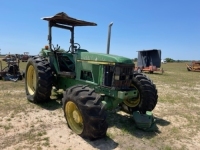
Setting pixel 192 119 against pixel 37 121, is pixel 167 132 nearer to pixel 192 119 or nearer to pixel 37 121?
pixel 192 119

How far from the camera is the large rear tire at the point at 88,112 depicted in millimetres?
3590

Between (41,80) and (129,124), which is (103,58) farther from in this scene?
(41,80)

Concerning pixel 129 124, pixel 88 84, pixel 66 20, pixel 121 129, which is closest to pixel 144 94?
pixel 129 124

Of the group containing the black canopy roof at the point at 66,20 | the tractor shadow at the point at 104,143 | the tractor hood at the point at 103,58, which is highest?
the black canopy roof at the point at 66,20

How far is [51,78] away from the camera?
5844mm

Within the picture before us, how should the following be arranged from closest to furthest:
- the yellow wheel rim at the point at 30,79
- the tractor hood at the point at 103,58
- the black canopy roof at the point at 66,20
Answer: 1. the tractor hood at the point at 103,58
2. the black canopy roof at the point at 66,20
3. the yellow wheel rim at the point at 30,79

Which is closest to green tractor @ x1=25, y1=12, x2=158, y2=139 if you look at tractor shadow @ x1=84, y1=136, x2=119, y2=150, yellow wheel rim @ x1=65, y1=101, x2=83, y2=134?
yellow wheel rim @ x1=65, y1=101, x2=83, y2=134

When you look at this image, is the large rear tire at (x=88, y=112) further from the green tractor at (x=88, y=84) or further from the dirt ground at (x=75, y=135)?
the dirt ground at (x=75, y=135)

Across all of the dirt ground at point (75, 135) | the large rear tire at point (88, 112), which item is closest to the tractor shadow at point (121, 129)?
the dirt ground at point (75, 135)

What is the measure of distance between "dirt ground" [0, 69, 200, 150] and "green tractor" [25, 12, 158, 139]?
0.95 ft

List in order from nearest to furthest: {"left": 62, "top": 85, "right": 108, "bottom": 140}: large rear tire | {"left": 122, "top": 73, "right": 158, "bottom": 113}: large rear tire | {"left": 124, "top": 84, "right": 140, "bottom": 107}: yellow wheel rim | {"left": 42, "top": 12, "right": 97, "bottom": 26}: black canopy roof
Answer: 1. {"left": 62, "top": 85, "right": 108, "bottom": 140}: large rear tire
2. {"left": 122, "top": 73, "right": 158, "bottom": 113}: large rear tire
3. {"left": 124, "top": 84, "right": 140, "bottom": 107}: yellow wheel rim
4. {"left": 42, "top": 12, "right": 97, "bottom": 26}: black canopy roof

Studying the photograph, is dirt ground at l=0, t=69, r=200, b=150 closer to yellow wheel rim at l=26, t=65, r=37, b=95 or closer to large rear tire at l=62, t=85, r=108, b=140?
large rear tire at l=62, t=85, r=108, b=140

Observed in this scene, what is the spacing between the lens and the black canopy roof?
564 cm

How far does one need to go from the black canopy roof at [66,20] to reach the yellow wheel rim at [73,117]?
2718mm
